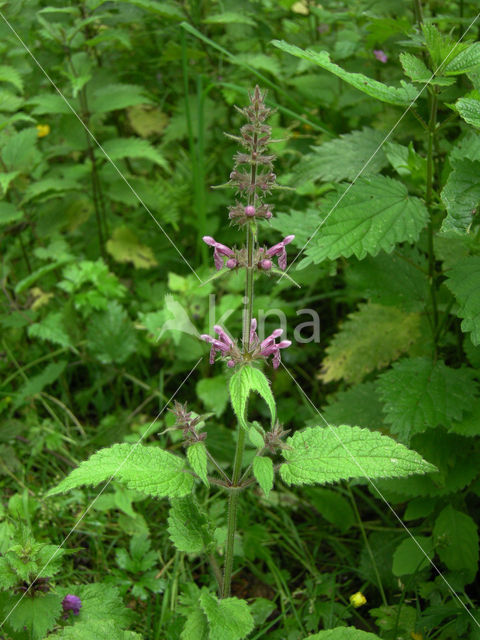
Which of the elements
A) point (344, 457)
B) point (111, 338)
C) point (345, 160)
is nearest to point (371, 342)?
→ point (345, 160)

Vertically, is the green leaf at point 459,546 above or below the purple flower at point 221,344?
below

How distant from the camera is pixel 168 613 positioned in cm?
242

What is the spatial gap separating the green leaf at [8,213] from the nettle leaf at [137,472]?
6.96 ft

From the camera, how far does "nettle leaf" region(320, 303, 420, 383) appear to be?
2746 mm

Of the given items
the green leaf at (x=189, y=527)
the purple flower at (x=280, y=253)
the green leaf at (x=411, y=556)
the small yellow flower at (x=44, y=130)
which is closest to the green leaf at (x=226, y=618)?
the green leaf at (x=189, y=527)

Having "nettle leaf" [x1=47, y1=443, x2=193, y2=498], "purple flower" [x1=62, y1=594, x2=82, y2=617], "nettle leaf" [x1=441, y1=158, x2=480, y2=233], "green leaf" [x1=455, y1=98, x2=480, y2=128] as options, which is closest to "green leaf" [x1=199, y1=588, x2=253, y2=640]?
"nettle leaf" [x1=47, y1=443, x2=193, y2=498]

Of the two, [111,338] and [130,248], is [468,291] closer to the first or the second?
[111,338]

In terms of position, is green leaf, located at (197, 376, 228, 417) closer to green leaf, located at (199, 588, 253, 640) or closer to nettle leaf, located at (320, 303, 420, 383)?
nettle leaf, located at (320, 303, 420, 383)

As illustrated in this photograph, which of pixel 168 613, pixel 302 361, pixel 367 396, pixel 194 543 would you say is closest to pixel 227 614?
pixel 194 543

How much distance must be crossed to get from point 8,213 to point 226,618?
8.87ft

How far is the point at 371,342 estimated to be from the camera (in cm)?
279

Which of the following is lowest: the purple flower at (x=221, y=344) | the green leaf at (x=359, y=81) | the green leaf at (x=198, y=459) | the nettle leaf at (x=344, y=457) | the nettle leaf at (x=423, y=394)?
the nettle leaf at (x=423, y=394)

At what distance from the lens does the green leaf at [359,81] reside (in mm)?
2053

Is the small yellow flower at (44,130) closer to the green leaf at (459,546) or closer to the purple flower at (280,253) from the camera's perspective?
the purple flower at (280,253)
